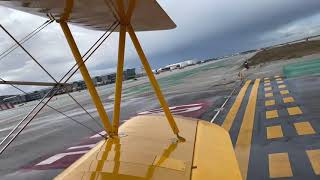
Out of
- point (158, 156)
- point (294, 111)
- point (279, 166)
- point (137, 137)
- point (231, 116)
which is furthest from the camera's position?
point (231, 116)

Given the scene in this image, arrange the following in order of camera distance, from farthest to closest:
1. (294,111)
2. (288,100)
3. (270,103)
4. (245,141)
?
(270,103)
(288,100)
(294,111)
(245,141)

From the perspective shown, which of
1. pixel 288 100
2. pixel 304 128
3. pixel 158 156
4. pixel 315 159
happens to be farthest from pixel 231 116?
pixel 158 156

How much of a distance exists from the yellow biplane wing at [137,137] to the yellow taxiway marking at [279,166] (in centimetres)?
147

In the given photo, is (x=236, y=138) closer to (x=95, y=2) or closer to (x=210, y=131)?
(x=210, y=131)

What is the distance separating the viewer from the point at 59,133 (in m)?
17.3

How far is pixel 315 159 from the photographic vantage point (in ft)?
22.5

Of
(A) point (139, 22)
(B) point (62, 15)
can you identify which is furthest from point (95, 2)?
(A) point (139, 22)

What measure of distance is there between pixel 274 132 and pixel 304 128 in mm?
662

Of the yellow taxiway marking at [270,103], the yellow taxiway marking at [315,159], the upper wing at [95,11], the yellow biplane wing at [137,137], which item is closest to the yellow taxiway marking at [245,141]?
the yellow taxiway marking at [270,103]

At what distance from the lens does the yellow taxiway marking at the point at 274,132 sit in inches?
359

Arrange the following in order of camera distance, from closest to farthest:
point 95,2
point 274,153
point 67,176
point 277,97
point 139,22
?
point 67,176
point 95,2
point 139,22
point 274,153
point 277,97

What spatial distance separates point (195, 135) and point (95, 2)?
1.96m

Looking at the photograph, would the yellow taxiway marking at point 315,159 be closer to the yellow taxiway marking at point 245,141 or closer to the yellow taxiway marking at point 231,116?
the yellow taxiway marking at point 245,141

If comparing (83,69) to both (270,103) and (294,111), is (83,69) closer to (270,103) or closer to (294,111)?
(294,111)
